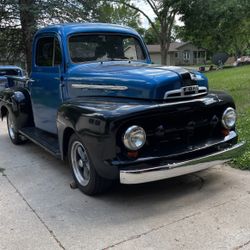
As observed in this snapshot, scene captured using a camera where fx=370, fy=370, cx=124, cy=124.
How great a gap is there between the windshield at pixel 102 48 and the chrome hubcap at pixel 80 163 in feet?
4.47

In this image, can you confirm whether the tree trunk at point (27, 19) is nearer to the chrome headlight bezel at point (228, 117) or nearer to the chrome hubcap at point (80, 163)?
the chrome hubcap at point (80, 163)

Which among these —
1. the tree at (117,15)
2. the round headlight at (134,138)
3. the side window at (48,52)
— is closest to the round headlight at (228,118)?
the round headlight at (134,138)

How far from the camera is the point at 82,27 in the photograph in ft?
17.7

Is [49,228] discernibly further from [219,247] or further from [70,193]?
[219,247]

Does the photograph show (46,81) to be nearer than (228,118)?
No

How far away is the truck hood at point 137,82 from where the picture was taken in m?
4.09

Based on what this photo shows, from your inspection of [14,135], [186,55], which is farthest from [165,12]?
[186,55]

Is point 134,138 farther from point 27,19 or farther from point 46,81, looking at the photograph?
point 27,19

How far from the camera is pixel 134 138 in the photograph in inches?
148

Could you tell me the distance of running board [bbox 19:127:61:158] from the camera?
5.08 meters

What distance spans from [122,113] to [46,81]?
90.8 inches

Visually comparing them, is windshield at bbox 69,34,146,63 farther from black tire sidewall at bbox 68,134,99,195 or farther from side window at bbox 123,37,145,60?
black tire sidewall at bbox 68,134,99,195

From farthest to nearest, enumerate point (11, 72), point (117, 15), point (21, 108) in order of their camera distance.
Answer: point (117, 15) → point (11, 72) → point (21, 108)

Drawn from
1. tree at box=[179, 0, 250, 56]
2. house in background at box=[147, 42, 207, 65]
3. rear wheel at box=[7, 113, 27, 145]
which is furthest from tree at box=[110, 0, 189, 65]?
house in background at box=[147, 42, 207, 65]
